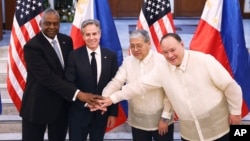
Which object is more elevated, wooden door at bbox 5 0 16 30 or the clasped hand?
wooden door at bbox 5 0 16 30

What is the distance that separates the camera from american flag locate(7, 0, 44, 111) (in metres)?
3.78

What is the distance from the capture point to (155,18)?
3836mm

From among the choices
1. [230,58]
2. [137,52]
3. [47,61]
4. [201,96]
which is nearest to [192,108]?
[201,96]

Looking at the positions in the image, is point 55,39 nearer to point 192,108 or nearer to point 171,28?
point 192,108

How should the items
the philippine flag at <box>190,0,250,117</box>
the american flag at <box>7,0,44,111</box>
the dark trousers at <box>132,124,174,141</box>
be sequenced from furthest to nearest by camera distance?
the american flag at <box>7,0,44,111</box>
the philippine flag at <box>190,0,250,117</box>
the dark trousers at <box>132,124,174,141</box>

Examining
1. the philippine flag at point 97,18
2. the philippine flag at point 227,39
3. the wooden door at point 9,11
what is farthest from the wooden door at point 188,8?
the philippine flag at point 97,18

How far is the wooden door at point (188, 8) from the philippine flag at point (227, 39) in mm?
5360

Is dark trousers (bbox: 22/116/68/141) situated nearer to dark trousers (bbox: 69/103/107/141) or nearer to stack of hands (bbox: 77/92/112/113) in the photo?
dark trousers (bbox: 69/103/107/141)

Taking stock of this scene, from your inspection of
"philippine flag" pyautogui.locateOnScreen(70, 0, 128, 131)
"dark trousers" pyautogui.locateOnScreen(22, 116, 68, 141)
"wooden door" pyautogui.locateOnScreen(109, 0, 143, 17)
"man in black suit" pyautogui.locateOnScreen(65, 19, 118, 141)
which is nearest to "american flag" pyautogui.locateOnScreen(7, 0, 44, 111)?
"philippine flag" pyautogui.locateOnScreen(70, 0, 128, 131)

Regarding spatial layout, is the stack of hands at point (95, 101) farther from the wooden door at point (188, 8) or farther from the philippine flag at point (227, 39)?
the wooden door at point (188, 8)

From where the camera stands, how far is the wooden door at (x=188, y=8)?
8.98 meters

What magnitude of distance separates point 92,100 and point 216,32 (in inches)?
59.3

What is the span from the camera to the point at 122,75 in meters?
2.79

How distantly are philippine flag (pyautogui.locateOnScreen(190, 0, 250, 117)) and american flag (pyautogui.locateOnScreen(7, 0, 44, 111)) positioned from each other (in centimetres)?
150
